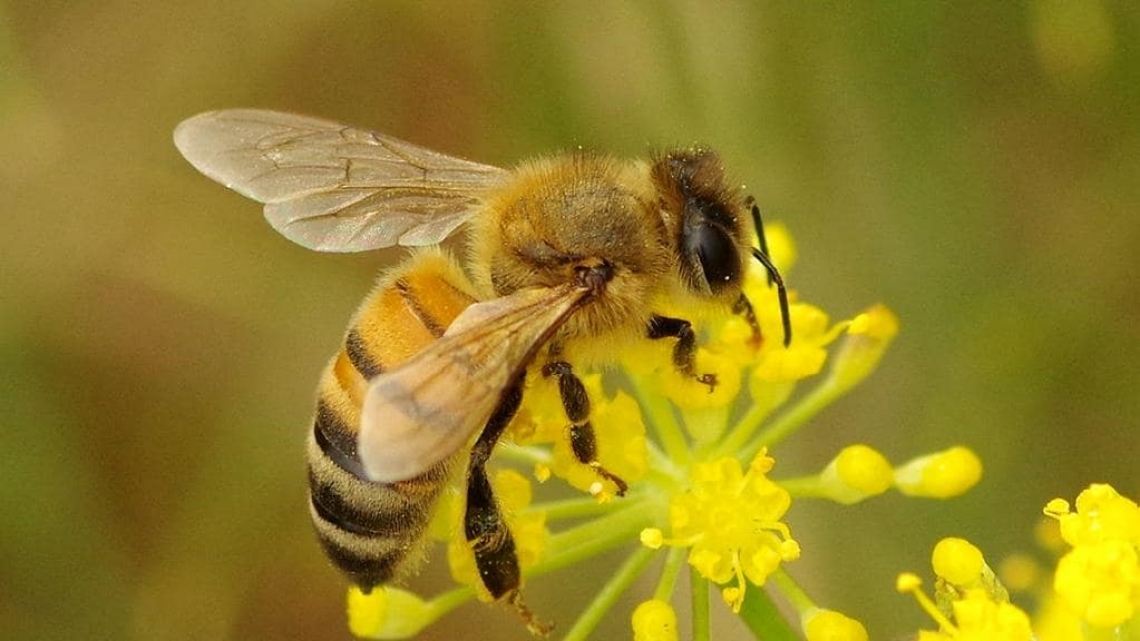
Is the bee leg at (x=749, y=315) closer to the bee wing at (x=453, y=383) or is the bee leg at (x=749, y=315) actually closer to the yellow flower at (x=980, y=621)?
the bee wing at (x=453, y=383)

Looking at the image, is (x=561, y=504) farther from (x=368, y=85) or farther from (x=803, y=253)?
(x=368, y=85)

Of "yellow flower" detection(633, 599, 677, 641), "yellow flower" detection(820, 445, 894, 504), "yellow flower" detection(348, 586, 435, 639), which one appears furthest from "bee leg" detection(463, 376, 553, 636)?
"yellow flower" detection(820, 445, 894, 504)

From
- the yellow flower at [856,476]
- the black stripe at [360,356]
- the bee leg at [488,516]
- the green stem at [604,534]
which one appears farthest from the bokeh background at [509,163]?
the black stripe at [360,356]

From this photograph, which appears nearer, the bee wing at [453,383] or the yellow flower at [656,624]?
the bee wing at [453,383]

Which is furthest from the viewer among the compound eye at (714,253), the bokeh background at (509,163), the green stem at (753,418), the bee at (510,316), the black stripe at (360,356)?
the bokeh background at (509,163)

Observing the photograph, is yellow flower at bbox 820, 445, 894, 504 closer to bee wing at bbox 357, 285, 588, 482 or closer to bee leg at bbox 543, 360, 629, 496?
bee leg at bbox 543, 360, 629, 496

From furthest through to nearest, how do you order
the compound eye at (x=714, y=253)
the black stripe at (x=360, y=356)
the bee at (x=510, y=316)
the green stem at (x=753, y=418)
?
the green stem at (x=753, y=418), the compound eye at (x=714, y=253), the black stripe at (x=360, y=356), the bee at (x=510, y=316)

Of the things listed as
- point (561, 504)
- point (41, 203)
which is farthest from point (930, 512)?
point (41, 203)
